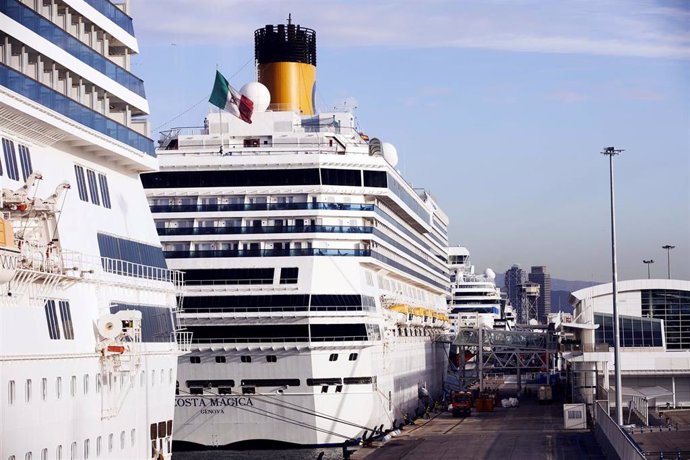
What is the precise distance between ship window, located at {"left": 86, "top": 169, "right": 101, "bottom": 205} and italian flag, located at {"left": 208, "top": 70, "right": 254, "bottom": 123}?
1133 inches

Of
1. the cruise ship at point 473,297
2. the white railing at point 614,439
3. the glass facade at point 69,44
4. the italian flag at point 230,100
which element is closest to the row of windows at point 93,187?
the glass facade at point 69,44

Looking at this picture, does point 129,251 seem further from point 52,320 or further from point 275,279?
point 275,279

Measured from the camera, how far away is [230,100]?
6512cm

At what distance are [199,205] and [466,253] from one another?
109 metres

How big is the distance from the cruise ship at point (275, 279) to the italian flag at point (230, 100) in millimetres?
391

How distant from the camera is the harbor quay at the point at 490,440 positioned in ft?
174

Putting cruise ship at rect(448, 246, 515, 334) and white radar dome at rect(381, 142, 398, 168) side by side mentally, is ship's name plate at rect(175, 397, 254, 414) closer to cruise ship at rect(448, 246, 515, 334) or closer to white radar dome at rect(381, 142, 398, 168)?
white radar dome at rect(381, 142, 398, 168)

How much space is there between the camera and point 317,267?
196ft

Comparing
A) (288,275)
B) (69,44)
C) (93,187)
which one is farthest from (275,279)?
(69,44)

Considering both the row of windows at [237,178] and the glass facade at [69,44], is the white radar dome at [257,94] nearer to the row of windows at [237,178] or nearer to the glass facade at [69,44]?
the row of windows at [237,178]

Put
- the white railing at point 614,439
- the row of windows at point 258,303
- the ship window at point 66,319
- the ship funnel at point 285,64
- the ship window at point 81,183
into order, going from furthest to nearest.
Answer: the ship funnel at point 285,64 → the row of windows at point 258,303 → the white railing at point 614,439 → the ship window at point 81,183 → the ship window at point 66,319

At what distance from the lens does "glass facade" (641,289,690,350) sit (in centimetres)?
8994

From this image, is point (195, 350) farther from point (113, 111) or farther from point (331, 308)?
point (113, 111)

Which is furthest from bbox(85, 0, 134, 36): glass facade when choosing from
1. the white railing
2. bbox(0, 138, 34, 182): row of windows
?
the white railing
